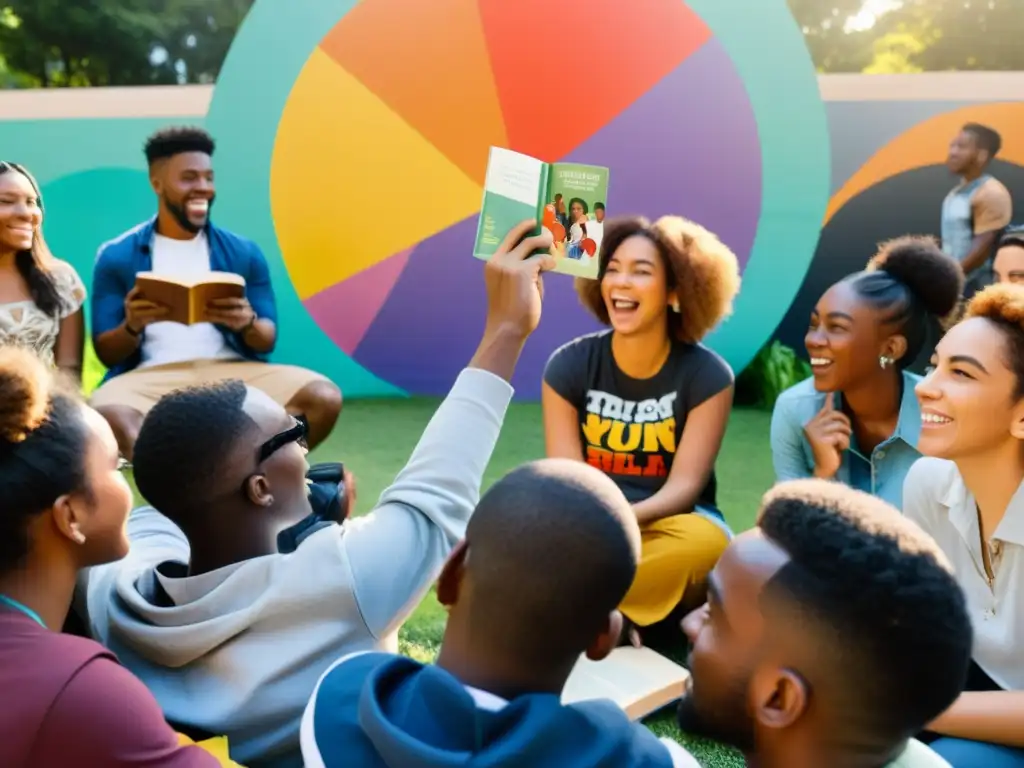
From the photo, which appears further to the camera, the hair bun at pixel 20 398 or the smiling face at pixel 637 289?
the smiling face at pixel 637 289

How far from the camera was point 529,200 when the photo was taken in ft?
7.27

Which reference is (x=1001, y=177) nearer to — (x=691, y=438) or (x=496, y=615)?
(x=691, y=438)

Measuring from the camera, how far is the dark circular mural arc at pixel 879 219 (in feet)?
21.5

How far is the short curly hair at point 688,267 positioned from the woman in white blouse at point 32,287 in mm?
2222

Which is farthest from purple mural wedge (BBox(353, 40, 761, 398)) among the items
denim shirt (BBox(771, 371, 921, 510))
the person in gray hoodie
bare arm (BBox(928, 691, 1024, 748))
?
the person in gray hoodie

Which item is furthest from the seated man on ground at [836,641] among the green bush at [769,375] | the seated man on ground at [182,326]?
the green bush at [769,375]

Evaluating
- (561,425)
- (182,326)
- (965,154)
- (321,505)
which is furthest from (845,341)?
(965,154)

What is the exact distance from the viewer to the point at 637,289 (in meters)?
3.21

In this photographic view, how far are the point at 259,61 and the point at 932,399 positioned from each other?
507 centimetres

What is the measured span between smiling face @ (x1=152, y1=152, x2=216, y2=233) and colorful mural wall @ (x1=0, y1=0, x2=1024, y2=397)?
4.75ft

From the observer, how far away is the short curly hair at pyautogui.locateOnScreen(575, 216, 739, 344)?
10.7ft

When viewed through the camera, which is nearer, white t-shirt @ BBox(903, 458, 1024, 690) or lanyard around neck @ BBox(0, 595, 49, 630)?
lanyard around neck @ BBox(0, 595, 49, 630)

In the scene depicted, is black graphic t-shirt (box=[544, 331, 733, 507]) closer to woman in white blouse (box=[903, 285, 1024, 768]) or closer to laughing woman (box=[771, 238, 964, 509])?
laughing woman (box=[771, 238, 964, 509])

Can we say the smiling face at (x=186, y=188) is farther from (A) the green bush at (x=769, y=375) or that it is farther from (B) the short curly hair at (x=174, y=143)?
(A) the green bush at (x=769, y=375)
